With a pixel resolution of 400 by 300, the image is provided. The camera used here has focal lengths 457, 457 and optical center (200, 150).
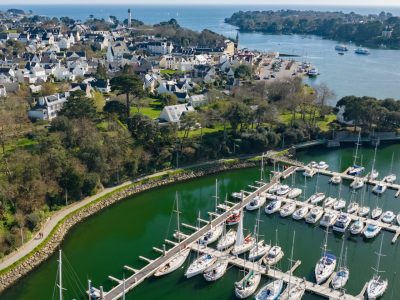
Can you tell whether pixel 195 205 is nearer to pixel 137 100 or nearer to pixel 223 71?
pixel 137 100

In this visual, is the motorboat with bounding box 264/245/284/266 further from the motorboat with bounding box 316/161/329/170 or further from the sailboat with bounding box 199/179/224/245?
the motorboat with bounding box 316/161/329/170

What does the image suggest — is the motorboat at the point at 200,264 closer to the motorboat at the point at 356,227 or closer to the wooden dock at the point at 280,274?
the wooden dock at the point at 280,274

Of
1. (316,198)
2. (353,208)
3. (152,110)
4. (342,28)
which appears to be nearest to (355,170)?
(316,198)

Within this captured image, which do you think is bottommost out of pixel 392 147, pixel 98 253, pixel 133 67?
pixel 98 253

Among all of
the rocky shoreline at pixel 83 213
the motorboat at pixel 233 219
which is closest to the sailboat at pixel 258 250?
the motorboat at pixel 233 219

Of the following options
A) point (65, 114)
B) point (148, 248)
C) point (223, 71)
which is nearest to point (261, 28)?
point (223, 71)

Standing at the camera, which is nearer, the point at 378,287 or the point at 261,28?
the point at 378,287
